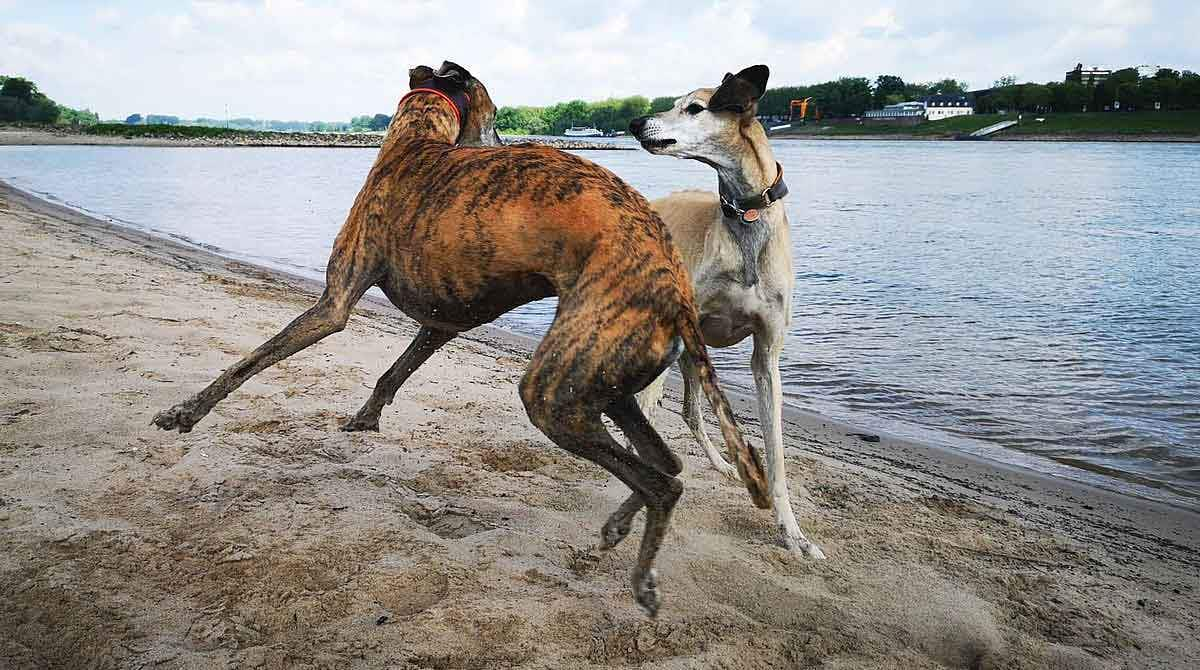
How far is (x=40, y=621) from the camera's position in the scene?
2598 millimetres

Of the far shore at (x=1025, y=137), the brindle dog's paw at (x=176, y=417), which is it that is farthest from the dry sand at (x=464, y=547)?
the far shore at (x=1025, y=137)

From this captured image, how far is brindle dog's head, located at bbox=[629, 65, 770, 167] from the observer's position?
395 centimetres

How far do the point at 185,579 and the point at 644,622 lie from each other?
1532mm

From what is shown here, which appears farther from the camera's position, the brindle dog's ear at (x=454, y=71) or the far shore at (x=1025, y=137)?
the far shore at (x=1025, y=137)

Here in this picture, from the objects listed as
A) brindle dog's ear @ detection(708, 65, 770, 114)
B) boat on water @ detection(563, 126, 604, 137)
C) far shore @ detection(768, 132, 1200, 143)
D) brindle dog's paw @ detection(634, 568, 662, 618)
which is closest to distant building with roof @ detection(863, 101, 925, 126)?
far shore @ detection(768, 132, 1200, 143)

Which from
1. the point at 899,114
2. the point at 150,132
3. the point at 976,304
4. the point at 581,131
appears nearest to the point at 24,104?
the point at 150,132

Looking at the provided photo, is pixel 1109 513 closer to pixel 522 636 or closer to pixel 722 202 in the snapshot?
pixel 722 202

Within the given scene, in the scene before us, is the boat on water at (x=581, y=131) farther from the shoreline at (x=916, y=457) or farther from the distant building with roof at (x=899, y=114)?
the shoreline at (x=916, y=457)

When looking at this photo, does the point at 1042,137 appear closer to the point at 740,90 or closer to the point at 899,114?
the point at 899,114

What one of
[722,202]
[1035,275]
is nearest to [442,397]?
[722,202]

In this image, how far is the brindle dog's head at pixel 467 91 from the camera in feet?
12.9

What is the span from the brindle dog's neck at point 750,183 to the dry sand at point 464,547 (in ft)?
4.04

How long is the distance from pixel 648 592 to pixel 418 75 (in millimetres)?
2504

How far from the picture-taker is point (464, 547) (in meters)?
3.44
